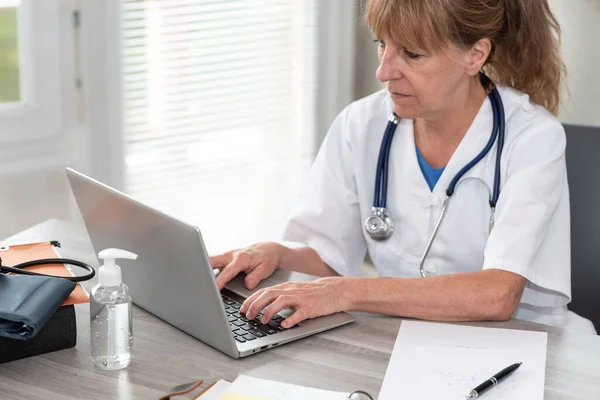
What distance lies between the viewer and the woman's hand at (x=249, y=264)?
1.62m

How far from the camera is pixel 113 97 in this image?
2.56m

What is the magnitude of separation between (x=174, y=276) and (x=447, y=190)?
68 cm

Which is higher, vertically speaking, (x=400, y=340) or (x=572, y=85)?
(x=572, y=85)

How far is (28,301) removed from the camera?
1.29m

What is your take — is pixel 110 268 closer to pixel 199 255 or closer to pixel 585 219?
pixel 199 255

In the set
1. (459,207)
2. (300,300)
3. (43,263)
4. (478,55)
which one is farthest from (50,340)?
(478,55)

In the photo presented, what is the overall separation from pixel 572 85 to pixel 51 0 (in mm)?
1564

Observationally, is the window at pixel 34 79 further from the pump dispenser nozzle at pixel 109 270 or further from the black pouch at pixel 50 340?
the pump dispenser nozzle at pixel 109 270

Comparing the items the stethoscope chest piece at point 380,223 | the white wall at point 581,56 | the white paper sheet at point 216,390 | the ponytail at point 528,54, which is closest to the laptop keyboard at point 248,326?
the white paper sheet at point 216,390

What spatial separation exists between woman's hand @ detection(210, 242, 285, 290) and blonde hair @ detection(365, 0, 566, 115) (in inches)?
19.6

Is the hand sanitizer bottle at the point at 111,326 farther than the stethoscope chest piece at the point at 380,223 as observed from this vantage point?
No

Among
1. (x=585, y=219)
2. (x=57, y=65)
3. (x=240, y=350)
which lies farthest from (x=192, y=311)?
(x=57, y=65)

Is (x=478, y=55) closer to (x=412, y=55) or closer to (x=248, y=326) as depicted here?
(x=412, y=55)

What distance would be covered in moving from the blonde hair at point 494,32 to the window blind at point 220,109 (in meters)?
1.11
